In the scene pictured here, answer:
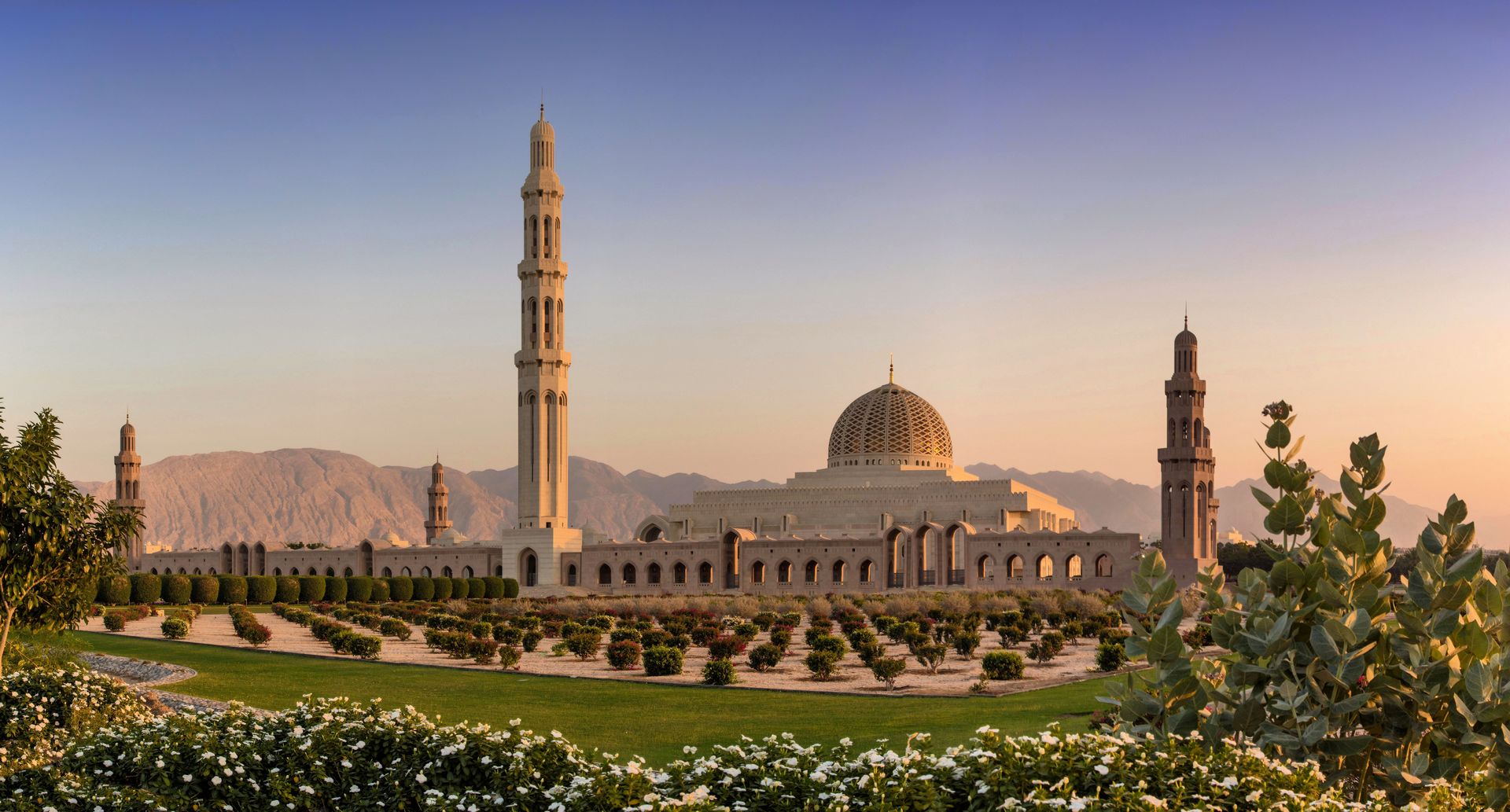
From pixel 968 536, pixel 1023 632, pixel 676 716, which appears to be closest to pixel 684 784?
pixel 676 716

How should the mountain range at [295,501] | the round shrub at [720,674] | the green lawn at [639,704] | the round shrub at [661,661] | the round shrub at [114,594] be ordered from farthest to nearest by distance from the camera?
1. the mountain range at [295,501]
2. the round shrub at [114,594]
3. the round shrub at [661,661]
4. the round shrub at [720,674]
5. the green lawn at [639,704]

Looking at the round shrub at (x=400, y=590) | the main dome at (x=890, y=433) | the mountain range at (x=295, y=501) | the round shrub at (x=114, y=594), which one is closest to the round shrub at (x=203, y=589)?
the round shrub at (x=114, y=594)

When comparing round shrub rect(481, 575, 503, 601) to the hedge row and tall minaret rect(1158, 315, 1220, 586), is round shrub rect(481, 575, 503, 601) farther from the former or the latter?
tall minaret rect(1158, 315, 1220, 586)

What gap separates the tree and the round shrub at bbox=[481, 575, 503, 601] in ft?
A: 120

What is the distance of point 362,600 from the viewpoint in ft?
135

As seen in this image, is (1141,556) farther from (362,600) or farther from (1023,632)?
(362,600)

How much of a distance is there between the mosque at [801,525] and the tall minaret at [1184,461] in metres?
0.06

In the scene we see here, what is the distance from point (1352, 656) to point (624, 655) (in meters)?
14.1

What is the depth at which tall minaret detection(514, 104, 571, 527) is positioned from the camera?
181ft

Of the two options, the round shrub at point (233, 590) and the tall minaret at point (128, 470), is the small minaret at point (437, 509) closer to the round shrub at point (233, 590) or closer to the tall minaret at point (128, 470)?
the tall minaret at point (128, 470)

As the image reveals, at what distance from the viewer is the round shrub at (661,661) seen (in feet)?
58.6

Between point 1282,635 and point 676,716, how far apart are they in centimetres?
827

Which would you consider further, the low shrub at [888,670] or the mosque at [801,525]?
the mosque at [801,525]

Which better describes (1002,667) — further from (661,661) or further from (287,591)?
(287,591)
